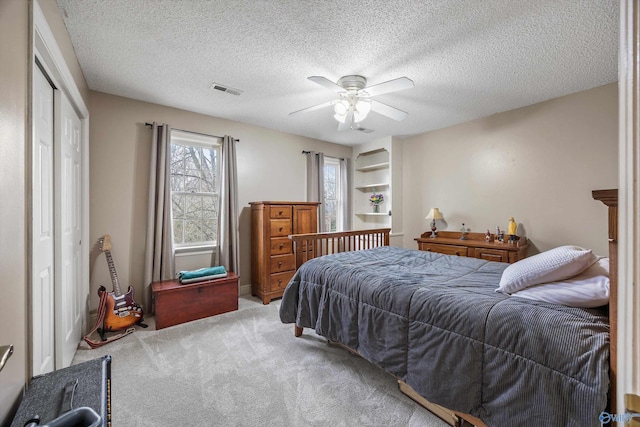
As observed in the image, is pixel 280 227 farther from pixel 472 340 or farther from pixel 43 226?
pixel 472 340

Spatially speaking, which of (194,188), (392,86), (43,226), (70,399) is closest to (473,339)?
(70,399)

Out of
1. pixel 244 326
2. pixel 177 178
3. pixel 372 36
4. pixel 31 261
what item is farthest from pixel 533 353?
pixel 177 178

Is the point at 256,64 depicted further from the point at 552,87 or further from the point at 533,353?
the point at 552,87

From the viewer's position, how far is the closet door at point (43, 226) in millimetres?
1496

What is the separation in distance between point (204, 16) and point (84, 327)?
115 inches

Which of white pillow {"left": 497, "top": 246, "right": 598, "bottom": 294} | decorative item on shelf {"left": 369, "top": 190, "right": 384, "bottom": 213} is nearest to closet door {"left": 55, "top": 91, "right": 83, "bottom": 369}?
white pillow {"left": 497, "top": 246, "right": 598, "bottom": 294}

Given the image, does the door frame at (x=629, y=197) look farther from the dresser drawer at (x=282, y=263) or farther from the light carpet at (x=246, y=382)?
the dresser drawer at (x=282, y=263)

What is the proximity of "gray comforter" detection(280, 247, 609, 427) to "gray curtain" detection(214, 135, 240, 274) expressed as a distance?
71.6 inches

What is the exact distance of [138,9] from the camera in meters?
1.72

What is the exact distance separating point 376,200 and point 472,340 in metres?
3.71

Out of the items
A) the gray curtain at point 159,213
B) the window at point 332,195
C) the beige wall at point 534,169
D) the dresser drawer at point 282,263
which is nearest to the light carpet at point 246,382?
the gray curtain at point 159,213

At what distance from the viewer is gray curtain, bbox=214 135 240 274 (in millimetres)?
3600

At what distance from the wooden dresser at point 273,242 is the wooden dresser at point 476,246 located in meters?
1.78

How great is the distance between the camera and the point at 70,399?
1006mm
